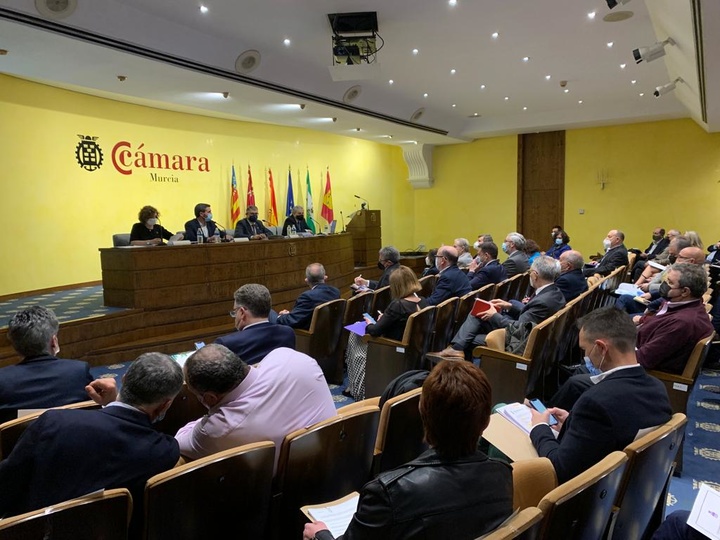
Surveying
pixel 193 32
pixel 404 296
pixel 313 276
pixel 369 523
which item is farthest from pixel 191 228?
pixel 369 523

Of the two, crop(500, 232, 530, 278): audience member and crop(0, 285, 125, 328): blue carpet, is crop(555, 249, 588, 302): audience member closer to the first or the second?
crop(500, 232, 530, 278): audience member

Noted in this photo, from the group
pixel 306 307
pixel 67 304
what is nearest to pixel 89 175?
pixel 67 304

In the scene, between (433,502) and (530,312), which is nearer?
(433,502)

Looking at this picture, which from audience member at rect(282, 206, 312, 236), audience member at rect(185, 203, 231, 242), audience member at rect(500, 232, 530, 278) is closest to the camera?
audience member at rect(500, 232, 530, 278)

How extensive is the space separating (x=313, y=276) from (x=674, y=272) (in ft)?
9.62

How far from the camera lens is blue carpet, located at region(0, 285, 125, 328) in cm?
601

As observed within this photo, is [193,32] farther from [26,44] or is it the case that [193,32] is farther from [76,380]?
[76,380]

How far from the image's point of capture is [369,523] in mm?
1220

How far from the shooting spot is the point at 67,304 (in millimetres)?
6906

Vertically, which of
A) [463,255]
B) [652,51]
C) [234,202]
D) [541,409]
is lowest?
[541,409]

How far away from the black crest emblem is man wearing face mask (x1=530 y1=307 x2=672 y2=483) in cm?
893

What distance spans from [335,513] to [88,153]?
8895 mm

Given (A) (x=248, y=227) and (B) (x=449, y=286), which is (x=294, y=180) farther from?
(B) (x=449, y=286)

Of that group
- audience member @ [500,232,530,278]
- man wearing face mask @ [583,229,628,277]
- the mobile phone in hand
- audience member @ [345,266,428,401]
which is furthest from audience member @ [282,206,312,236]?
the mobile phone in hand
